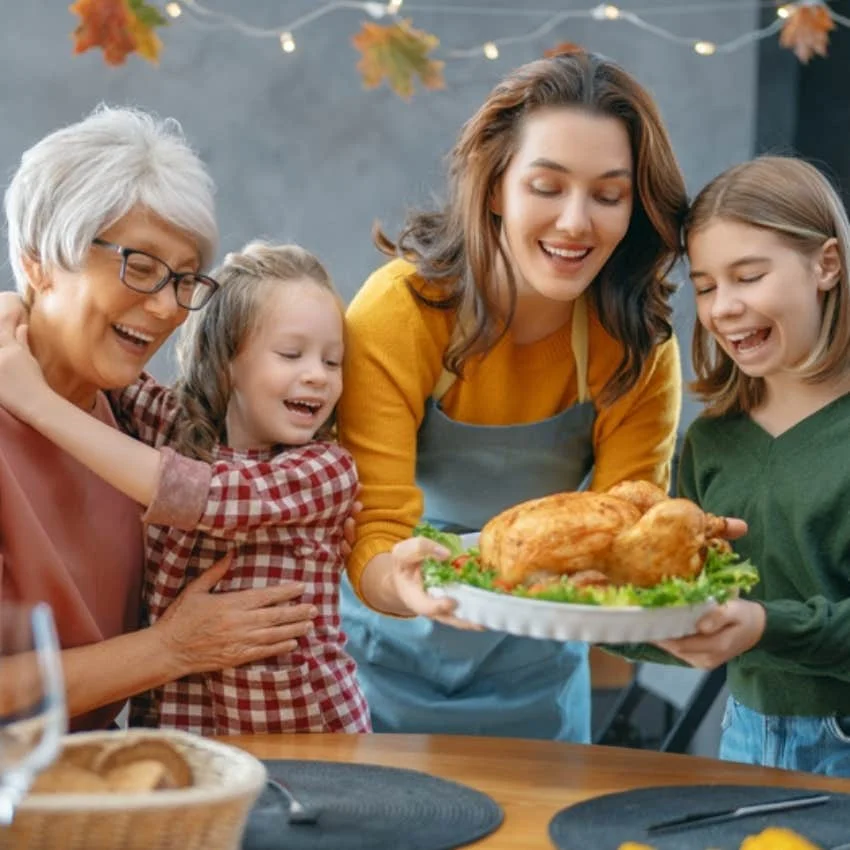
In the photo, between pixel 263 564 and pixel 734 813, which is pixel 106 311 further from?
pixel 734 813

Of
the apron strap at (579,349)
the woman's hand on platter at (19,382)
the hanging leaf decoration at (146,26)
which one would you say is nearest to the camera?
the woman's hand on platter at (19,382)

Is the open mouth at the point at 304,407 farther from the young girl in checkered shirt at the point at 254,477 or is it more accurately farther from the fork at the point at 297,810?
the fork at the point at 297,810

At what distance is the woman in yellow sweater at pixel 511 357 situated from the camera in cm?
244

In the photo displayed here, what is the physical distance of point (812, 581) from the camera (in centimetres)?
244

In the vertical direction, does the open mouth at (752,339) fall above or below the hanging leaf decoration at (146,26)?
below

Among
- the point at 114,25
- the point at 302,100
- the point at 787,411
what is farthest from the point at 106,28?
the point at 787,411

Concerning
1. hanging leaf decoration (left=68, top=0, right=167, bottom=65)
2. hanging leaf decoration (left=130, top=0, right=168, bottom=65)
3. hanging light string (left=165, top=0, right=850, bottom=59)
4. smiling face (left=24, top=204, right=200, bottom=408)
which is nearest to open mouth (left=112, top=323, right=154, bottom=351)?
smiling face (left=24, top=204, right=200, bottom=408)

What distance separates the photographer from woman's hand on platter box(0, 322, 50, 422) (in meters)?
2.23

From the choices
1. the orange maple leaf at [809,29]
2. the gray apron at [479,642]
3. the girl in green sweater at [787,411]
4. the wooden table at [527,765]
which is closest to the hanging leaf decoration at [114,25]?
the orange maple leaf at [809,29]

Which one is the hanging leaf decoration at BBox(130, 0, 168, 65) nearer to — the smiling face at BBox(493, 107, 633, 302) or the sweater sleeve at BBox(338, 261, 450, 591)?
the sweater sleeve at BBox(338, 261, 450, 591)

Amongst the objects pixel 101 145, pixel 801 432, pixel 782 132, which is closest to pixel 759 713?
pixel 801 432

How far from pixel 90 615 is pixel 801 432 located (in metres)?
1.10

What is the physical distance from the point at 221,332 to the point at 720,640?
89cm

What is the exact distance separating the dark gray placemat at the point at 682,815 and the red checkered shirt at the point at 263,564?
24.7 inches
